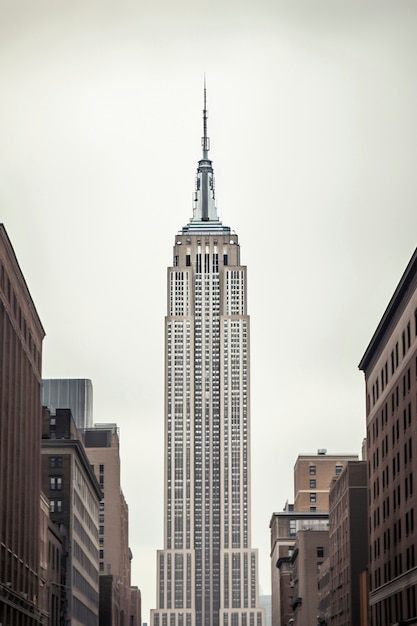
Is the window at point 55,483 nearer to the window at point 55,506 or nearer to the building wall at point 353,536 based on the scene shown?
the window at point 55,506

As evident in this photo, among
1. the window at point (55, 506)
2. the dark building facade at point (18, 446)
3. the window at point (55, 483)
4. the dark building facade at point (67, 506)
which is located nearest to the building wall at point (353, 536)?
the dark building facade at point (67, 506)

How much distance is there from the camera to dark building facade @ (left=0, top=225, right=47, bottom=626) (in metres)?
108

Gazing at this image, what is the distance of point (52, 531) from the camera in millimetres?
→ 157375

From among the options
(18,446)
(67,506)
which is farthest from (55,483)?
(18,446)

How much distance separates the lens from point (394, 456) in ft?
405

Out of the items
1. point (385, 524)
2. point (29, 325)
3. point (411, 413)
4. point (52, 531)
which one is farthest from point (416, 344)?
point (52, 531)

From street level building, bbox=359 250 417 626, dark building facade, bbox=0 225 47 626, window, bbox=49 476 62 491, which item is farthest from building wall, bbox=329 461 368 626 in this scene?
dark building facade, bbox=0 225 47 626

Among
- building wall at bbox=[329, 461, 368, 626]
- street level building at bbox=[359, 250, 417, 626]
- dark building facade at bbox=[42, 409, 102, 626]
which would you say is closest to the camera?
street level building at bbox=[359, 250, 417, 626]

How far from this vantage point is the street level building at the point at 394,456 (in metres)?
112

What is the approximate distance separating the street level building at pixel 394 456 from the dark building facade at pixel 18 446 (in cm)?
2907

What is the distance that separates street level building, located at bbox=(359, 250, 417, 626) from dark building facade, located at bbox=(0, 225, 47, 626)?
95.4 feet

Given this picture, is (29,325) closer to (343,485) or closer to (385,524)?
(385,524)

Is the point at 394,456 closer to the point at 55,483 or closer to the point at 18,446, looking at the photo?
the point at 18,446

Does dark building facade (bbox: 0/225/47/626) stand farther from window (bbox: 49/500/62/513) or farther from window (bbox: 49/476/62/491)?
window (bbox: 49/476/62/491)
